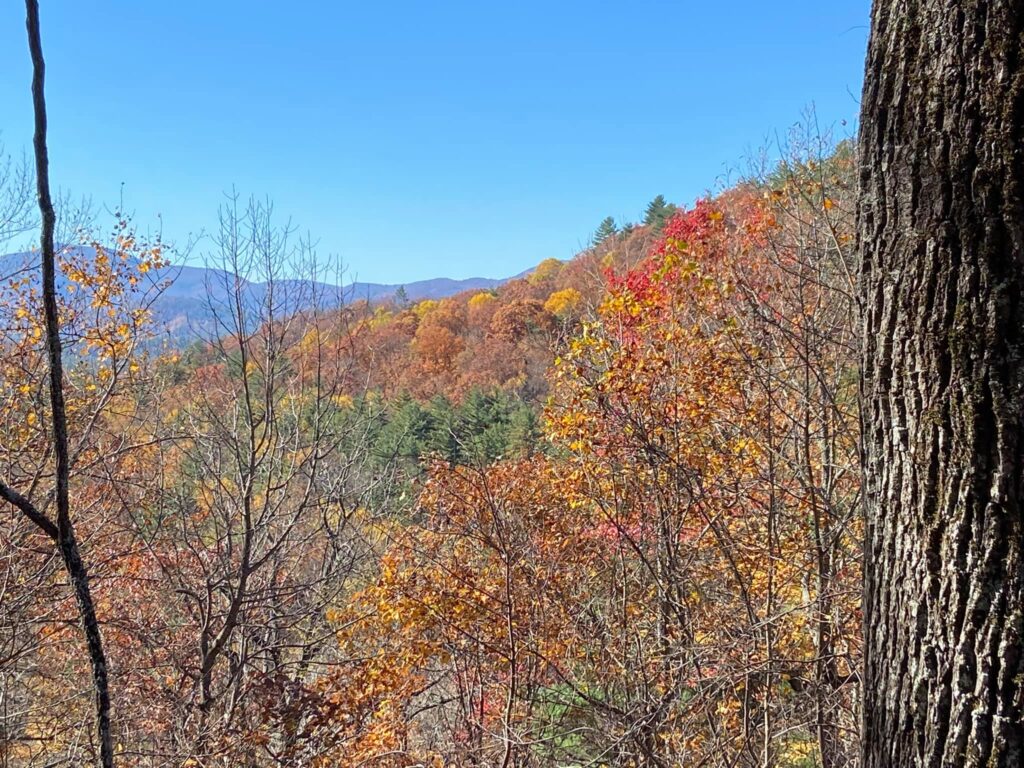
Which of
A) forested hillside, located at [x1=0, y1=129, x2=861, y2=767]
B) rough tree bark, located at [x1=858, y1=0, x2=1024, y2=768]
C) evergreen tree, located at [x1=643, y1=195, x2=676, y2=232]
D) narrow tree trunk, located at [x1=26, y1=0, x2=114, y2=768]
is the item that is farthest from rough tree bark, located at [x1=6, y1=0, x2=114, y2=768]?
evergreen tree, located at [x1=643, y1=195, x2=676, y2=232]

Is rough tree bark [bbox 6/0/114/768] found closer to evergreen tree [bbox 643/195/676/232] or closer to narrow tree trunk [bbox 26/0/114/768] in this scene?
narrow tree trunk [bbox 26/0/114/768]

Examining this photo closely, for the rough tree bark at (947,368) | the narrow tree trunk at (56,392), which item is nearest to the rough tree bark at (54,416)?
the narrow tree trunk at (56,392)

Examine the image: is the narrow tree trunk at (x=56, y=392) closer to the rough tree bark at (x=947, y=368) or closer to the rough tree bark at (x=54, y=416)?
the rough tree bark at (x=54, y=416)

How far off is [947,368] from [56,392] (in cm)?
194

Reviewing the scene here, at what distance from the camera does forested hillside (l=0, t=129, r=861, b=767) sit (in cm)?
411

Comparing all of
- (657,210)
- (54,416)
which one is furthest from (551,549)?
(657,210)

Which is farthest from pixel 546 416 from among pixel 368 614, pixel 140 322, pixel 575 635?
pixel 140 322

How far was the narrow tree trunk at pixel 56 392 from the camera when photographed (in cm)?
141

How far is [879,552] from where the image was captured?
1.40m

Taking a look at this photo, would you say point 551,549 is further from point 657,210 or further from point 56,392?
point 657,210

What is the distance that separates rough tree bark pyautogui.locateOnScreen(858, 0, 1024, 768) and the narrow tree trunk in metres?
1.81

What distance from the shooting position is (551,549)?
6414 millimetres

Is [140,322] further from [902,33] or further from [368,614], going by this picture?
[902,33]

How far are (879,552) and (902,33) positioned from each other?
1080mm
